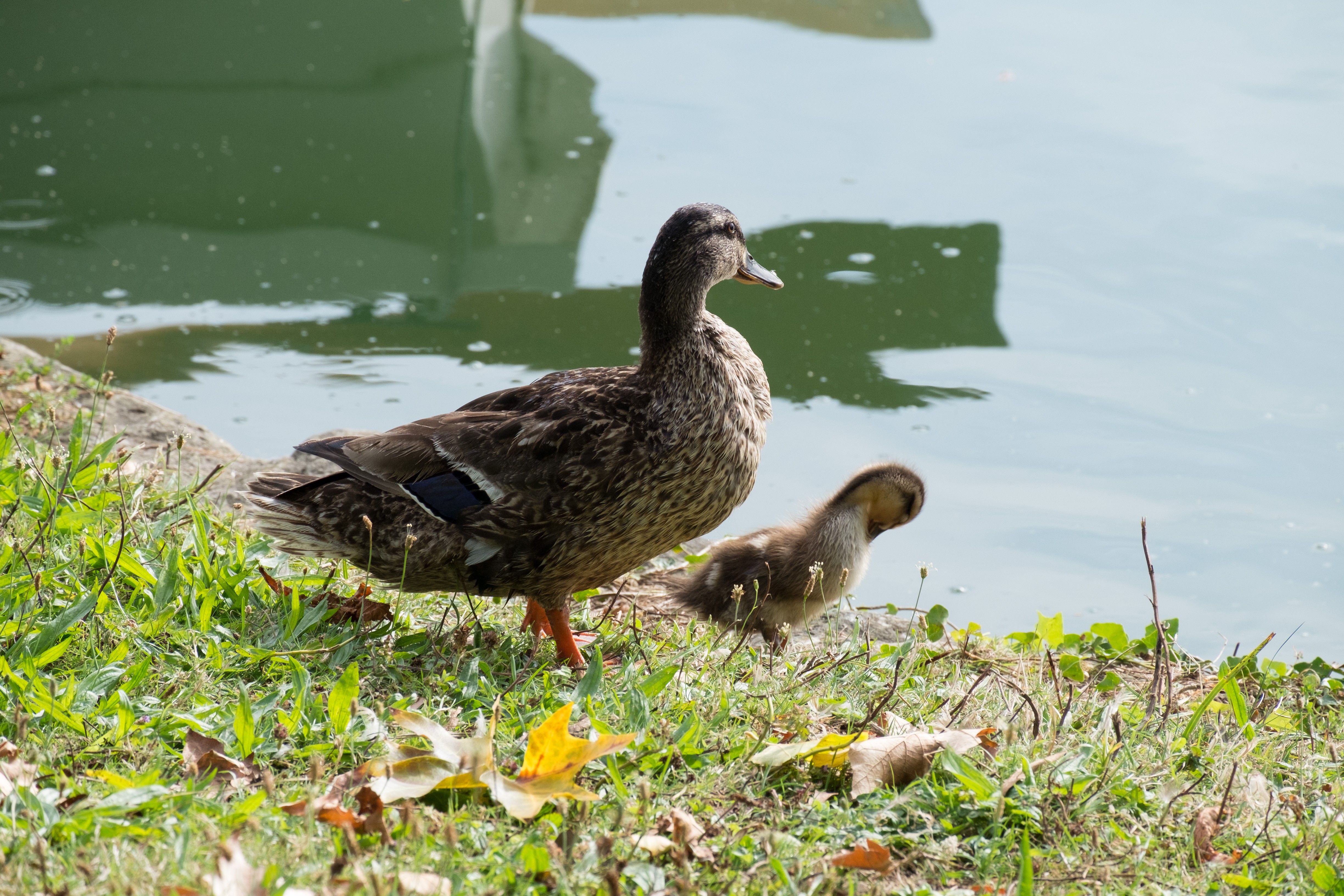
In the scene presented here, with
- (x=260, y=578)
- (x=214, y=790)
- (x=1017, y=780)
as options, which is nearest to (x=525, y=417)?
(x=260, y=578)

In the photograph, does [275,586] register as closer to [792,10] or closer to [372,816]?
[372,816]

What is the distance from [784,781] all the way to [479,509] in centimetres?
121

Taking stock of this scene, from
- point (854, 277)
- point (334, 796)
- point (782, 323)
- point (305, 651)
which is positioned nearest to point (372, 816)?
point (334, 796)

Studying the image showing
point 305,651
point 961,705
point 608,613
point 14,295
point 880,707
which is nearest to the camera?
point 880,707

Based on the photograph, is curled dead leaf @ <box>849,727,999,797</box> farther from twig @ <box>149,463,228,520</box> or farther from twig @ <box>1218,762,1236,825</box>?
twig @ <box>149,463,228,520</box>

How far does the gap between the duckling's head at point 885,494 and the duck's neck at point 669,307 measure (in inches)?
44.4

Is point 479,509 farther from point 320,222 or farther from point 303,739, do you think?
point 320,222

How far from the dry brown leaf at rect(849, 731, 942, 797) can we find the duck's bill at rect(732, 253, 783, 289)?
5.37 ft

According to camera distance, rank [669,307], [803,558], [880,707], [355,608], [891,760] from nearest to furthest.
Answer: [891,760] → [880,707] → [355,608] → [669,307] → [803,558]

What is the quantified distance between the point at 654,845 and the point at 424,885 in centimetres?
43

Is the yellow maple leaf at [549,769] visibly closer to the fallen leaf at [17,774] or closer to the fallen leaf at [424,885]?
the fallen leaf at [424,885]

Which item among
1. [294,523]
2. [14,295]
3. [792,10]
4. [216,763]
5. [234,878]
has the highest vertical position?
[792,10]

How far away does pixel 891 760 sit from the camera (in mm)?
2436

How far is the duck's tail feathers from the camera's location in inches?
130
